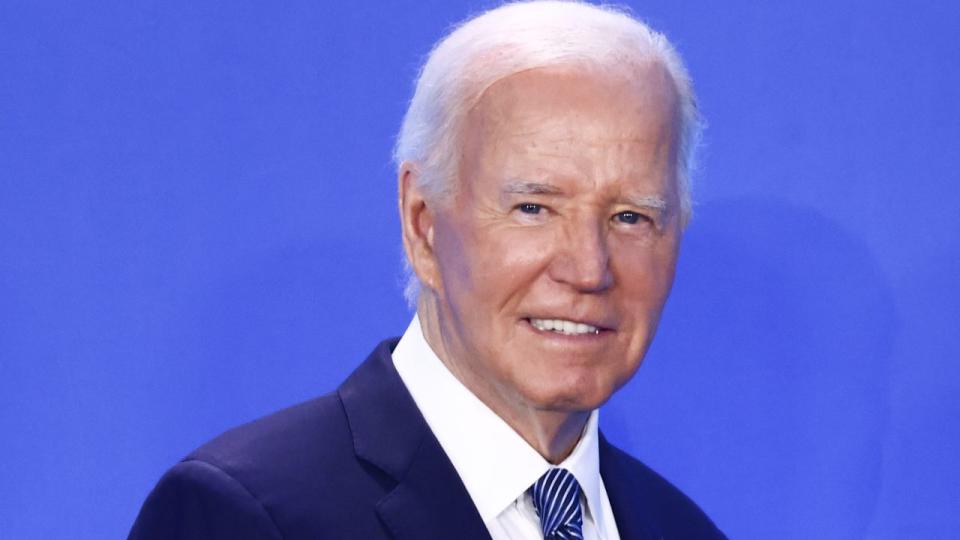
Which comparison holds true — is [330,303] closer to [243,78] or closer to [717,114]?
[243,78]

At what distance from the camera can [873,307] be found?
7.90ft

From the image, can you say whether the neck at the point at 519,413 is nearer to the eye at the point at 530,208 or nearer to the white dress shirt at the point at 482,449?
the white dress shirt at the point at 482,449

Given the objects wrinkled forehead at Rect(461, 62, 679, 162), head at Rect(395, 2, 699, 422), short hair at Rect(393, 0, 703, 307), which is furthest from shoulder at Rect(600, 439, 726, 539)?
wrinkled forehead at Rect(461, 62, 679, 162)

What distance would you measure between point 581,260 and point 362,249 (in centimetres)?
66

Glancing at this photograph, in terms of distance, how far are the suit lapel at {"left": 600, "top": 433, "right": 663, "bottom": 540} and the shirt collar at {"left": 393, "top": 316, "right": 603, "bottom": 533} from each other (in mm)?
151

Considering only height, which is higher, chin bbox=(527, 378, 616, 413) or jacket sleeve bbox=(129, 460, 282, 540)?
chin bbox=(527, 378, 616, 413)

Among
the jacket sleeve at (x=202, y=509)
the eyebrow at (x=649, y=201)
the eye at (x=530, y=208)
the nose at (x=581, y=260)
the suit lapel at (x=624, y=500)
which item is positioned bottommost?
the jacket sleeve at (x=202, y=509)

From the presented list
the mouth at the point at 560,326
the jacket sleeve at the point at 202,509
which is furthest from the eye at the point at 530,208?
the jacket sleeve at the point at 202,509

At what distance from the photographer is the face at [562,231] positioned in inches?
67.0

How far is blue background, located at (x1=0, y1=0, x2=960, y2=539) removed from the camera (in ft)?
7.04

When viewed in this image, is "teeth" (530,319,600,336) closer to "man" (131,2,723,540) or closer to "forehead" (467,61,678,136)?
"man" (131,2,723,540)

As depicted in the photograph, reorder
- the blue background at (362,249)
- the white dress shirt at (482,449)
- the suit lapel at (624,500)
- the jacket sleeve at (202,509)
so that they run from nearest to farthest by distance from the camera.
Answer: the jacket sleeve at (202,509) < the white dress shirt at (482,449) < the suit lapel at (624,500) < the blue background at (362,249)

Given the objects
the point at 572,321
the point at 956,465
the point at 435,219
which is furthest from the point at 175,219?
the point at 956,465

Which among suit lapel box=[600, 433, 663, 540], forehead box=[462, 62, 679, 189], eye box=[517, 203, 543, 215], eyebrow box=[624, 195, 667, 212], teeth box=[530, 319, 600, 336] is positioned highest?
forehead box=[462, 62, 679, 189]
